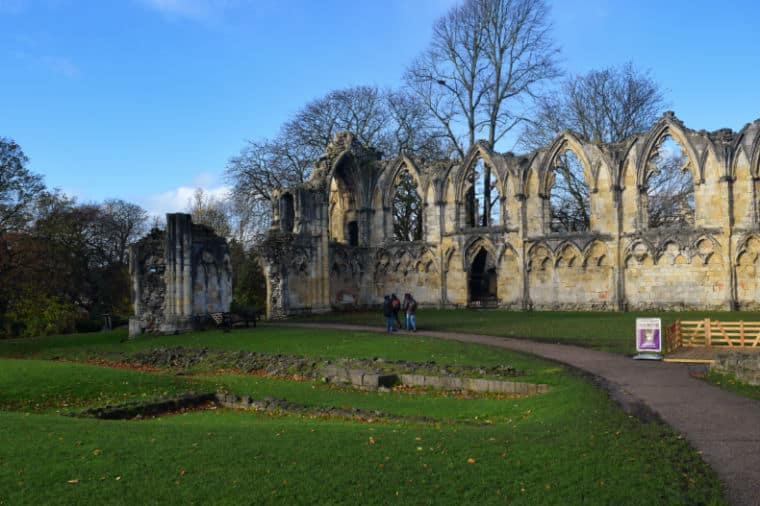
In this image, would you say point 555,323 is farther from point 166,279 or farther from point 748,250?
point 166,279

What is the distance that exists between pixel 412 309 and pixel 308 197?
40.5ft

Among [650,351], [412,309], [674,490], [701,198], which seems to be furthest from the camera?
[701,198]

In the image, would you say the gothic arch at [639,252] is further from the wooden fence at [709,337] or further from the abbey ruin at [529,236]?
the wooden fence at [709,337]

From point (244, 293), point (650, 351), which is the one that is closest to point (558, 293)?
point (650, 351)

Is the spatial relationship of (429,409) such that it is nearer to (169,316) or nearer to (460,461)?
(460,461)

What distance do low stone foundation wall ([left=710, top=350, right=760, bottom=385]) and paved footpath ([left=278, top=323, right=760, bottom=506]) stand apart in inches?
26.2

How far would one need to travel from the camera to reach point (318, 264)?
3588 cm

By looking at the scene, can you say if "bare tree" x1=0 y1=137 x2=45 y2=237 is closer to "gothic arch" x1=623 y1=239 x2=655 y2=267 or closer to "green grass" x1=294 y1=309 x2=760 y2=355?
"green grass" x1=294 y1=309 x2=760 y2=355

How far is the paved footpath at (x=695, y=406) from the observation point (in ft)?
25.2

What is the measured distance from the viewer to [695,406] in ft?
36.7

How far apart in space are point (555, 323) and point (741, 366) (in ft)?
41.9

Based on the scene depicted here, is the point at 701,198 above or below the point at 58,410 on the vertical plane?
above

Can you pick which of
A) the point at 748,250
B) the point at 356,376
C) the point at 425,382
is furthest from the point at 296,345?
the point at 748,250

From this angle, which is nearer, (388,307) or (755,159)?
(388,307)
